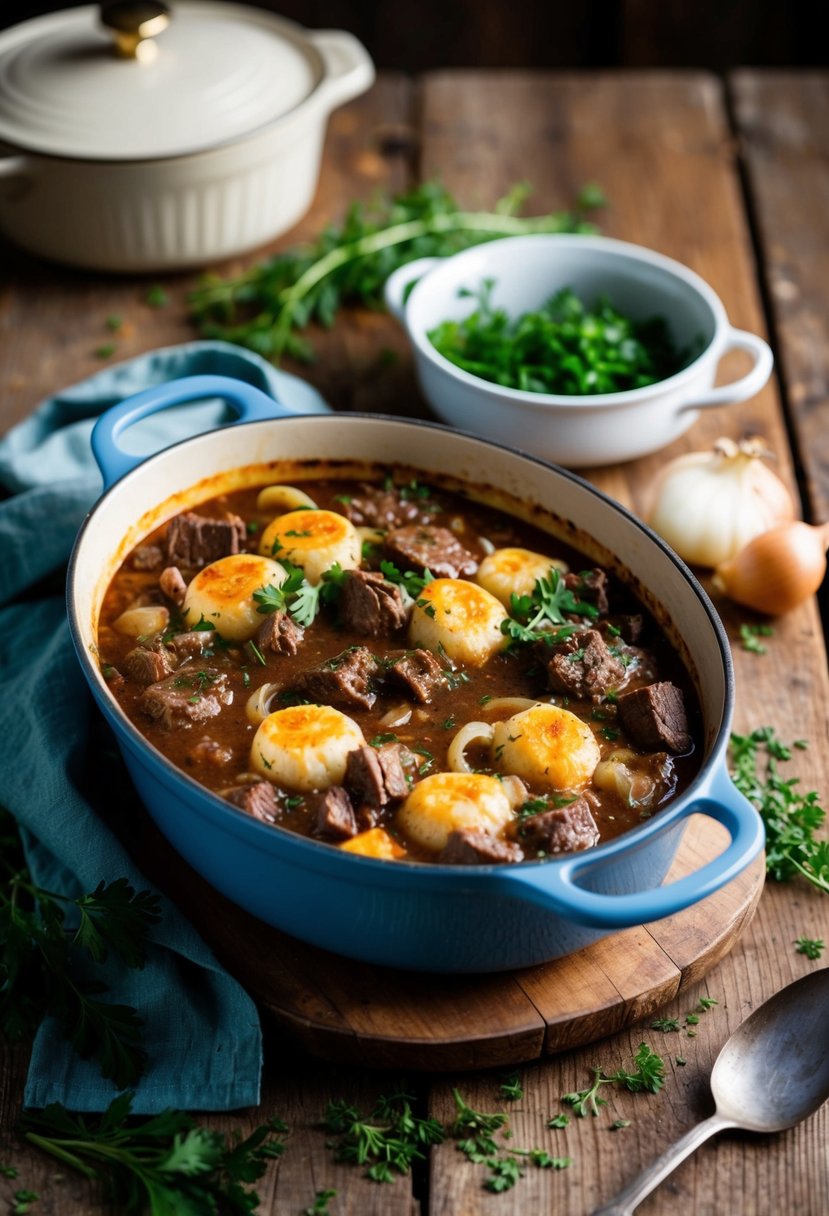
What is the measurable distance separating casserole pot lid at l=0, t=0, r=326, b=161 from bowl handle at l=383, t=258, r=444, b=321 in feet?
2.67

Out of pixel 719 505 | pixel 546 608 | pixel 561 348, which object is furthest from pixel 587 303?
pixel 546 608

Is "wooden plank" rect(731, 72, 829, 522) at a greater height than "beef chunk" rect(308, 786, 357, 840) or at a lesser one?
lesser

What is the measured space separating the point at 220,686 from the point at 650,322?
237cm

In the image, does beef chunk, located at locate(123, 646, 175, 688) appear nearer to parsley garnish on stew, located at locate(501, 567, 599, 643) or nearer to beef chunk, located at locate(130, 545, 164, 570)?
beef chunk, located at locate(130, 545, 164, 570)

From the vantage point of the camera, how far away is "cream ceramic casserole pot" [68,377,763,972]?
2.51 m

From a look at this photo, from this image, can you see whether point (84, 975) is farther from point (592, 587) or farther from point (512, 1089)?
point (592, 587)

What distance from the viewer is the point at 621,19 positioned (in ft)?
28.3

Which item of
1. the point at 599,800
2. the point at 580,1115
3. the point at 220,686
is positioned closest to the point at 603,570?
the point at 599,800

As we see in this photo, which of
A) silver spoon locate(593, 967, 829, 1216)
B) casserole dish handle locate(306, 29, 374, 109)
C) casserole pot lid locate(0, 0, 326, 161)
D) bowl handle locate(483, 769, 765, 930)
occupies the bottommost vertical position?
silver spoon locate(593, 967, 829, 1216)

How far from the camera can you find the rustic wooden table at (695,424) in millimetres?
2672

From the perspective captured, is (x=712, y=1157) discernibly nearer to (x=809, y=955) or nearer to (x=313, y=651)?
(x=809, y=955)

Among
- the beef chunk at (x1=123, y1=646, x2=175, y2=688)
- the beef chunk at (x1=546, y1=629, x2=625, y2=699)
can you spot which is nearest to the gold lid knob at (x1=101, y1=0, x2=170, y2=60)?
the beef chunk at (x1=123, y1=646, x2=175, y2=688)

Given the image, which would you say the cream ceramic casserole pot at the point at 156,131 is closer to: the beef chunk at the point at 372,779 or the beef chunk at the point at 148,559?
the beef chunk at the point at 148,559

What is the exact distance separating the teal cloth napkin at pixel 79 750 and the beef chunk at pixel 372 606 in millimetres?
708
